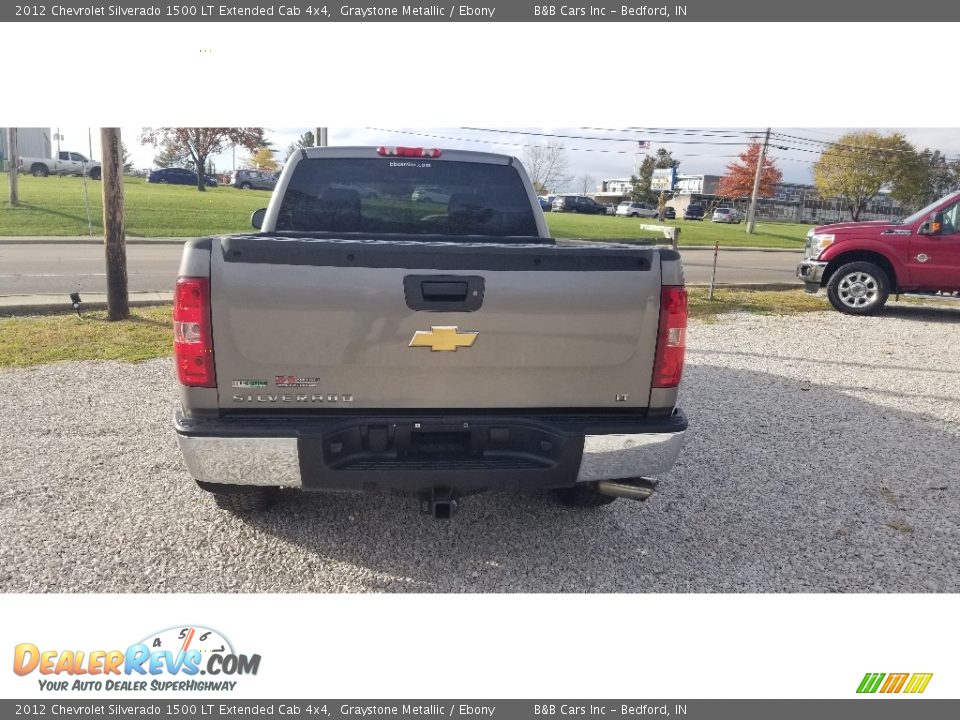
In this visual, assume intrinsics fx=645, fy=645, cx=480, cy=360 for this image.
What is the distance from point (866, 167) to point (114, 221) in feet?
153

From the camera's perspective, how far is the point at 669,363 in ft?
9.49

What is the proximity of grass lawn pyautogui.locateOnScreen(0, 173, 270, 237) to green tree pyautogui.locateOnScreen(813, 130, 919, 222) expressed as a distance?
123 ft

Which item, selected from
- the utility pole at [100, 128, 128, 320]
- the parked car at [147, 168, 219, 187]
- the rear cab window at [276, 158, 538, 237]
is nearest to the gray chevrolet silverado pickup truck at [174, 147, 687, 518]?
the rear cab window at [276, 158, 538, 237]

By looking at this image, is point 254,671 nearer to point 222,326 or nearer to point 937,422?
point 222,326

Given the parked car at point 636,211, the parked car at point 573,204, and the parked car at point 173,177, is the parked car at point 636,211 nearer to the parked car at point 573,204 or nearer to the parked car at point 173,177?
the parked car at point 573,204

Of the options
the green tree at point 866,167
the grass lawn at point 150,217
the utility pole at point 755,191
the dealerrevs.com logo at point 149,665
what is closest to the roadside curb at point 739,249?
the grass lawn at point 150,217

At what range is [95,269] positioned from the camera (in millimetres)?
13383

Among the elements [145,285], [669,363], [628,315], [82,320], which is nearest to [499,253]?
[628,315]

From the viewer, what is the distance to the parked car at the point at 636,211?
58.3m

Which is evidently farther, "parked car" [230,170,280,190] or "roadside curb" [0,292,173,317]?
"parked car" [230,170,280,190]

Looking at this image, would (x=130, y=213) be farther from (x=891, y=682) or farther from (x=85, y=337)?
(x=891, y=682)

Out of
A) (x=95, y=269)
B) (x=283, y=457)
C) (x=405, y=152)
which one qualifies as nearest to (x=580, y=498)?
(x=283, y=457)

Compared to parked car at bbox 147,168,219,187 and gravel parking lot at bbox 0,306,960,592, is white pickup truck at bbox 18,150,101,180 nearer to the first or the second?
parked car at bbox 147,168,219,187

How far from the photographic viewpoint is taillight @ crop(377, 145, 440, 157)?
14.3 feet
